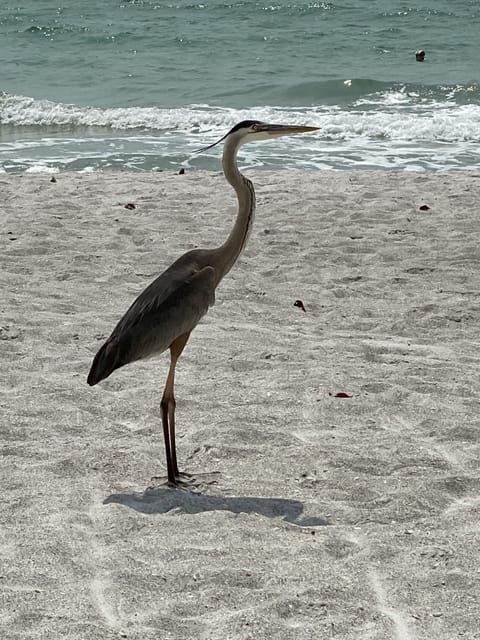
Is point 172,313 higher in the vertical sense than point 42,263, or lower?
higher

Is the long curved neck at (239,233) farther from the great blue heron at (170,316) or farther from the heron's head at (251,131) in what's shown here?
the heron's head at (251,131)

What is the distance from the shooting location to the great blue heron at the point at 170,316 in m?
4.07

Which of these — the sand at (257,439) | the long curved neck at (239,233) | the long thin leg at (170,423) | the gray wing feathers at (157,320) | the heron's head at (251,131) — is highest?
the heron's head at (251,131)

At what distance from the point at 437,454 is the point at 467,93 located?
13344 mm

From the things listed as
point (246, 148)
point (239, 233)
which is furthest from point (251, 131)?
→ point (246, 148)

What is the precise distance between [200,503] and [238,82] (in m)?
15.4

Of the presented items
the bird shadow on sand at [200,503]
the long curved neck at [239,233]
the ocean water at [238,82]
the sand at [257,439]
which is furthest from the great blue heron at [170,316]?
the ocean water at [238,82]

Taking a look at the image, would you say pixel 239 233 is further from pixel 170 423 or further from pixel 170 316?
pixel 170 423

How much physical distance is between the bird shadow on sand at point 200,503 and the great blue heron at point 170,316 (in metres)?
0.10

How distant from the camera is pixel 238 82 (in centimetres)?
1839

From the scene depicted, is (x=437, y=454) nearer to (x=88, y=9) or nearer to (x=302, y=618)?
(x=302, y=618)

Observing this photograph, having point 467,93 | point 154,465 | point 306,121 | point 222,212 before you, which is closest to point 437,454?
point 154,465

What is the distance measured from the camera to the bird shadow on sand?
391 cm

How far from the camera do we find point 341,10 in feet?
86.4
